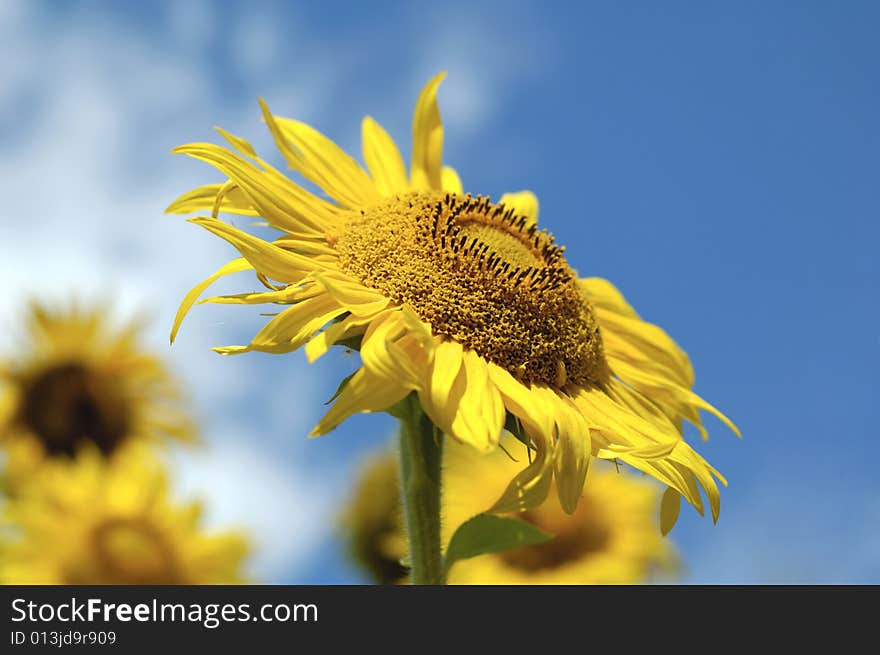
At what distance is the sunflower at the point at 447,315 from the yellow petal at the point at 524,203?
0.45 m

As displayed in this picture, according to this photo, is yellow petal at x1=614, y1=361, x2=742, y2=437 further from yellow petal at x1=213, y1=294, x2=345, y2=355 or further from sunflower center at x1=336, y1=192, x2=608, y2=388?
yellow petal at x1=213, y1=294, x2=345, y2=355

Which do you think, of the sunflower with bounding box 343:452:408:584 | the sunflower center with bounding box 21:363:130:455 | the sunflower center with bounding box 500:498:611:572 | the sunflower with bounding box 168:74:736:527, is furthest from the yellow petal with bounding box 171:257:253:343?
the sunflower center with bounding box 21:363:130:455

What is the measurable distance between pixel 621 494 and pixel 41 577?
3.92 metres

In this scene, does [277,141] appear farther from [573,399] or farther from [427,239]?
[573,399]

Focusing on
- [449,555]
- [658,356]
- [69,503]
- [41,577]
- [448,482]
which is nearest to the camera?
[449,555]

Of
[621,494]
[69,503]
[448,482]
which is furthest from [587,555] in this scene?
[69,503]

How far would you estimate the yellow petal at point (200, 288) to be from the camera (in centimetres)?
306

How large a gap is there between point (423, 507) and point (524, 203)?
1.75 m

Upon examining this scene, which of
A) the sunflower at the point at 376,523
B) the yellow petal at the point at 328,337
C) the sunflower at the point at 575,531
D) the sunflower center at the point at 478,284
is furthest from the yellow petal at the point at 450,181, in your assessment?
the sunflower at the point at 376,523

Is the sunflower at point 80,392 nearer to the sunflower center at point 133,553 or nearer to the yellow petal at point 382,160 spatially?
the sunflower center at point 133,553

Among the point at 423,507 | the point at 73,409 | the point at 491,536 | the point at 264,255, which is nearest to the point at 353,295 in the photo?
the point at 264,255

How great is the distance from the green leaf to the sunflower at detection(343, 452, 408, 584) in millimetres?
5068

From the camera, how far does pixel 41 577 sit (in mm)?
6316
